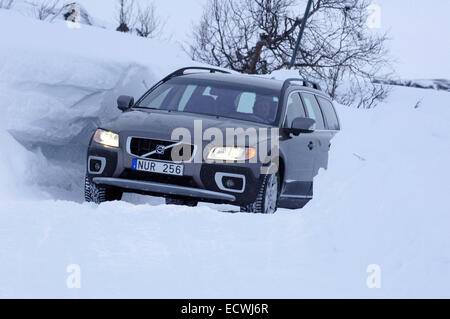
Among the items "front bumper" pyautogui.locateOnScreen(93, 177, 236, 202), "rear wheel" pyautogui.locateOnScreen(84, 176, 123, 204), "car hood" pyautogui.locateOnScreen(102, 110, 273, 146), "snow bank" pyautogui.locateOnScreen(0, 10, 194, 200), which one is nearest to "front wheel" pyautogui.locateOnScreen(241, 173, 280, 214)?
"front bumper" pyautogui.locateOnScreen(93, 177, 236, 202)

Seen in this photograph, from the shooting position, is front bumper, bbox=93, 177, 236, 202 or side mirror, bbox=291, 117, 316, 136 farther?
side mirror, bbox=291, 117, 316, 136

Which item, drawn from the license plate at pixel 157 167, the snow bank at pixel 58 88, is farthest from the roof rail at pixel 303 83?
the snow bank at pixel 58 88

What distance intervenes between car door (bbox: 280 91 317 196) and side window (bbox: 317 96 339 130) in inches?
38.3

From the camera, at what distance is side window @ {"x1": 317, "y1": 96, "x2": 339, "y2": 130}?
9.64 m

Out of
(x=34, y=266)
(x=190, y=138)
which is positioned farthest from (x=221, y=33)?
(x=34, y=266)

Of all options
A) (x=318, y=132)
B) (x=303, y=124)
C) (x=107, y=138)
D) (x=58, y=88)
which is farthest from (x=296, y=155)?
(x=58, y=88)

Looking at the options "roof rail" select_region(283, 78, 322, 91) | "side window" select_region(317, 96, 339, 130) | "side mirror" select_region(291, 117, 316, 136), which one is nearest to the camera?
"side mirror" select_region(291, 117, 316, 136)

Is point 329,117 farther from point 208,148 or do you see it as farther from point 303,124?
point 208,148

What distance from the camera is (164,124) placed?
7172mm

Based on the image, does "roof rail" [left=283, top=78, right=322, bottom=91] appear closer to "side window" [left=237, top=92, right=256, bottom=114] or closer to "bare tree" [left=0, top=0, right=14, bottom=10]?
"side window" [left=237, top=92, right=256, bottom=114]

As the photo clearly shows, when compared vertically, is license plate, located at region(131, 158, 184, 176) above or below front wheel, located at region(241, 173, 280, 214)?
above

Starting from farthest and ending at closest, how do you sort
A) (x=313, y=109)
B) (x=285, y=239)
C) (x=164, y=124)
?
1. (x=313, y=109)
2. (x=164, y=124)
3. (x=285, y=239)

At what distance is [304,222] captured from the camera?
5285 mm

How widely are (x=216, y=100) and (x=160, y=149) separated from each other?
140cm
